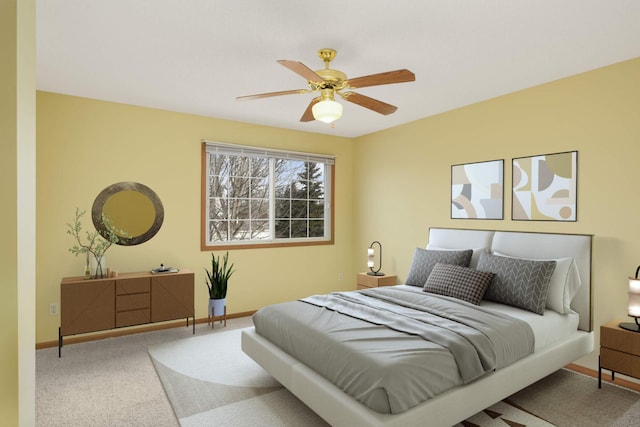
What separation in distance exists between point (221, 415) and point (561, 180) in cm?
340

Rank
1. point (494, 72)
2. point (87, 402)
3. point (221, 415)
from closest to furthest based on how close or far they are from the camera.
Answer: point (221, 415) < point (87, 402) < point (494, 72)

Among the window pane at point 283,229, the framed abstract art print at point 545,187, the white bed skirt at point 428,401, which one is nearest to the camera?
the white bed skirt at point 428,401

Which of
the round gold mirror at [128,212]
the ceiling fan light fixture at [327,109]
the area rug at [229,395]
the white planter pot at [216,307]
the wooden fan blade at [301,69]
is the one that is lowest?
the area rug at [229,395]

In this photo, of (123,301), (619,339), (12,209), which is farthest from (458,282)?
Answer: (123,301)

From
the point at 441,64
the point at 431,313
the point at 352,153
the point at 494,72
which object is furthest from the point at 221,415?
the point at 352,153

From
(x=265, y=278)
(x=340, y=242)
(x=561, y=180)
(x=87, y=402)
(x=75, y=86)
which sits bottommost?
(x=87, y=402)

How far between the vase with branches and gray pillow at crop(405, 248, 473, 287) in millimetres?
3153

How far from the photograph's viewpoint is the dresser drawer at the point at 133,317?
11.9ft

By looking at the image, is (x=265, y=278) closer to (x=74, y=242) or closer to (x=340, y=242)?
(x=340, y=242)

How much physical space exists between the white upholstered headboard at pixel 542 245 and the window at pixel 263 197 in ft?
6.68

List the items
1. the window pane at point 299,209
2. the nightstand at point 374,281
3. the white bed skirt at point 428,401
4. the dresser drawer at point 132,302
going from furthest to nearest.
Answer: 1. the window pane at point 299,209
2. the nightstand at point 374,281
3. the dresser drawer at point 132,302
4. the white bed skirt at point 428,401

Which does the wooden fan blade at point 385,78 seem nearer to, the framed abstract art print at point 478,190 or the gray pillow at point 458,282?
the gray pillow at point 458,282

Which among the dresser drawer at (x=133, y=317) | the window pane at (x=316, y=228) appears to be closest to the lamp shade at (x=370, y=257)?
the window pane at (x=316, y=228)

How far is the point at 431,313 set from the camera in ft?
9.09
